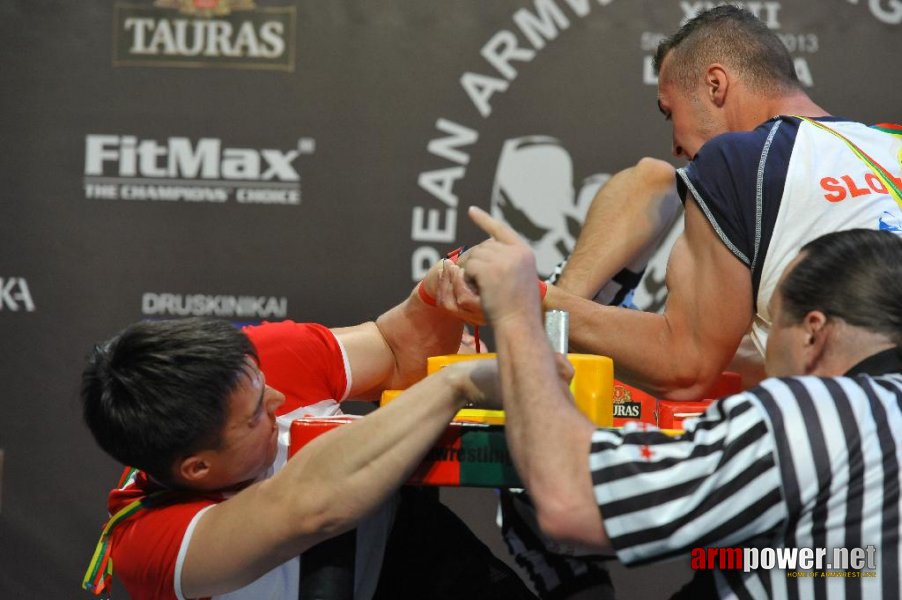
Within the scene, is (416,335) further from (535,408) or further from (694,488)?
(694,488)

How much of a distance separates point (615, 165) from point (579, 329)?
1.21 m

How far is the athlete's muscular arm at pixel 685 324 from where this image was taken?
5.86 ft

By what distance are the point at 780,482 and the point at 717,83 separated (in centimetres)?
116

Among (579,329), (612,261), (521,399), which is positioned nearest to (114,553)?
(521,399)

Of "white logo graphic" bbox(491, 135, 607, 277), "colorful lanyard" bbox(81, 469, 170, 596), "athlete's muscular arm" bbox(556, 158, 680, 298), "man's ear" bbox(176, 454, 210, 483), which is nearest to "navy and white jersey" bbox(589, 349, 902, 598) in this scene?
"man's ear" bbox(176, 454, 210, 483)

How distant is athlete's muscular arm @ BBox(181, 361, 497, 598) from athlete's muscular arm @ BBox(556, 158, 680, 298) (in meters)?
1.13

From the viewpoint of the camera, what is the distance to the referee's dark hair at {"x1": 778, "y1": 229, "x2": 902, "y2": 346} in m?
1.20

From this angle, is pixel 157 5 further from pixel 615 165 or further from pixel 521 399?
pixel 521 399

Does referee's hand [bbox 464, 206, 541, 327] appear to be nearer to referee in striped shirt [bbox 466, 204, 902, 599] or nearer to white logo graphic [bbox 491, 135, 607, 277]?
referee in striped shirt [bbox 466, 204, 902, 599]

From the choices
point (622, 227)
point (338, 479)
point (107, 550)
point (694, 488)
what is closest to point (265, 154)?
point (622, 227)

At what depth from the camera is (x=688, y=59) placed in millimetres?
2105

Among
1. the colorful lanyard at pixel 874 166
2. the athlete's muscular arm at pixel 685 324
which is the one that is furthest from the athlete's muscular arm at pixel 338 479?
the colorful lanyard at pixel 874 166

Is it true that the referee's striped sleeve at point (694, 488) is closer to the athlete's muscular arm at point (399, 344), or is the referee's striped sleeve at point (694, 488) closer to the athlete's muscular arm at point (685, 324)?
the athlete's muscular arm at point (685, 324)

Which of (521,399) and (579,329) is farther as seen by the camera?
(579,329)
